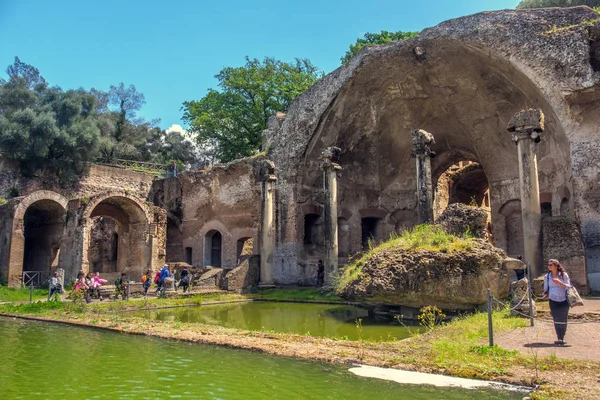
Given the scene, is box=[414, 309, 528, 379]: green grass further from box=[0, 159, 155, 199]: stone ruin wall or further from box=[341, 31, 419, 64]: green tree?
box=[341, 31, 419, 64]: green tree

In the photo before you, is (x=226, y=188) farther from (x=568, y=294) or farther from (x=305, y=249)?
(x=568, y=294)

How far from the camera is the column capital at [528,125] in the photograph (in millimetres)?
13648

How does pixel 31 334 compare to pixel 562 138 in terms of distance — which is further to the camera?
pixel 562 138

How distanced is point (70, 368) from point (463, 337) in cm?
508

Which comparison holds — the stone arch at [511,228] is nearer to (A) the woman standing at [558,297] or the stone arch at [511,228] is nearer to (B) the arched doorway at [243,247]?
(B) the arched doorway at [243,247]

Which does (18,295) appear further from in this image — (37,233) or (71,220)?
(37,233)

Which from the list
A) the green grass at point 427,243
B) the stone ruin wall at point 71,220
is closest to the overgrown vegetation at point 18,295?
the stone ruin wall at point 71,220

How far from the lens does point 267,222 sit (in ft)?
69.3

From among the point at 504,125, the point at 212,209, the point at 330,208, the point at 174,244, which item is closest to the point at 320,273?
the point at 330,208

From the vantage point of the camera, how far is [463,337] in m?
7.08

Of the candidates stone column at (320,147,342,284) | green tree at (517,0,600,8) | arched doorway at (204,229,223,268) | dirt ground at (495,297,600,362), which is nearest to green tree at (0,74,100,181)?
arched doorway at (204,229,223,268)

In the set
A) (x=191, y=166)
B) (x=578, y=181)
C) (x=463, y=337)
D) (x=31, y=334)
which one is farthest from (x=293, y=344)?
(x=191, y=166)

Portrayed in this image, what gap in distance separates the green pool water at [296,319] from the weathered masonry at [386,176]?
16.7 feet

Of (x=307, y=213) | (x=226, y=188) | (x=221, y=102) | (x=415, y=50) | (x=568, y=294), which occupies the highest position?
(x=221, y=102)
